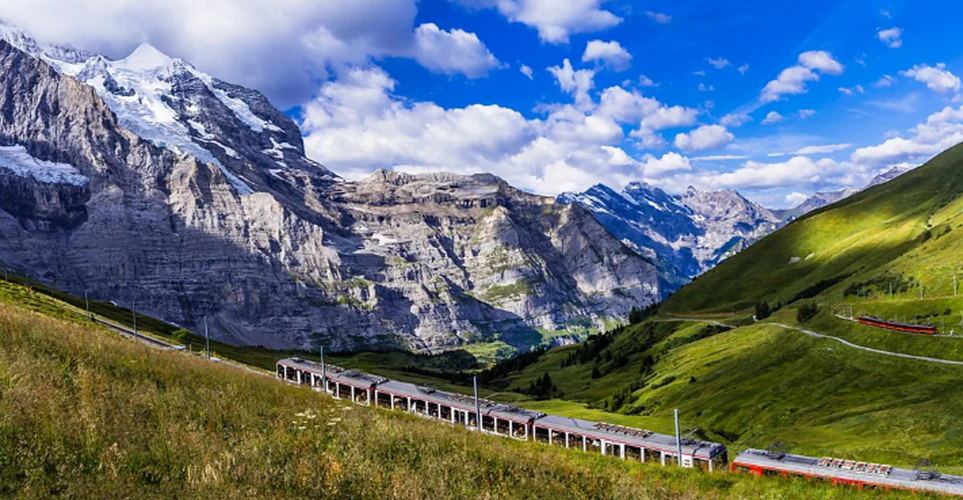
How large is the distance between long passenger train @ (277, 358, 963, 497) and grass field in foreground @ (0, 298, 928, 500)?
990 cm

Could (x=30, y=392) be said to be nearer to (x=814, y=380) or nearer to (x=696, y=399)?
(x=814, y=380)

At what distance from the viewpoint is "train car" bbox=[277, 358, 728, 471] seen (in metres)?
39.7

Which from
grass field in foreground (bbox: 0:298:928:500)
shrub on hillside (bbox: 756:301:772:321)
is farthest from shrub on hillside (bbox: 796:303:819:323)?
grass field in foreground (bbox: 0:298:928:500)

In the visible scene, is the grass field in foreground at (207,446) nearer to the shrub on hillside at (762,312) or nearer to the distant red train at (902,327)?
the distant red train at (902,327)

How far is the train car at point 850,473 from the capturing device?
2788cm

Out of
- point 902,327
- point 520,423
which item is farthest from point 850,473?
point 902,327

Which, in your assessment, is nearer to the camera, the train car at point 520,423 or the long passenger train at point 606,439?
the long passenger train at point 606,439

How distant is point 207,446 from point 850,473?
3351 cm

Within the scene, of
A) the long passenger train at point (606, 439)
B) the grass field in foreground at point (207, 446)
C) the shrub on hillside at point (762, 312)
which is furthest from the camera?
the shrub on hillside at point (762, 312)

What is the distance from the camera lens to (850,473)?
98.5ft

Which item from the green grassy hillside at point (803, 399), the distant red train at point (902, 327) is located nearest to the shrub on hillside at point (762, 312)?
the green grassy hillside at point (803, 399)

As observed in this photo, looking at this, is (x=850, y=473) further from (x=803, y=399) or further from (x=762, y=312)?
(x=762, y=312)

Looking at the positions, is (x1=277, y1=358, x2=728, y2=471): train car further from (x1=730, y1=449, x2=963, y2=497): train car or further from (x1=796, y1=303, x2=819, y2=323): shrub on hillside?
(x1=796, y1=303, x2=819, y2=323): shrub on hillside

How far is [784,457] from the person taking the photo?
35.0 m
